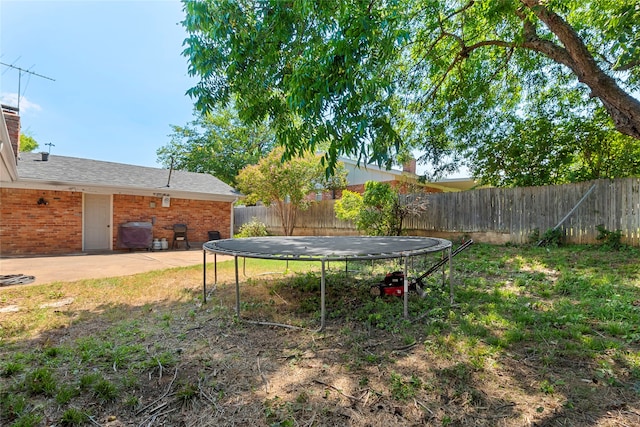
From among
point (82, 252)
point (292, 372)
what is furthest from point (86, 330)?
point (82, 252)

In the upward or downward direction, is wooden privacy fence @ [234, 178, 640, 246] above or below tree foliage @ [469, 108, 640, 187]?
below

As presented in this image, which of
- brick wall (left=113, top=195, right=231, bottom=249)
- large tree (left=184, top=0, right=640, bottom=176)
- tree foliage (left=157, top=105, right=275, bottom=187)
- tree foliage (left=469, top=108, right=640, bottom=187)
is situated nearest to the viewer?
large tree (left=184, top=0, right=640, bottom=176)

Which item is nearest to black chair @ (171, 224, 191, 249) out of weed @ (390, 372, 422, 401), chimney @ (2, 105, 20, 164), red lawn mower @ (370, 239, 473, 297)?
chimney @ (2, 105, 20, 164)

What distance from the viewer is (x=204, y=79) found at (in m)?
4.23

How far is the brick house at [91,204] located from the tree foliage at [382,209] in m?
6.26

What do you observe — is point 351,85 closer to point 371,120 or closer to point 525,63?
point 371,120

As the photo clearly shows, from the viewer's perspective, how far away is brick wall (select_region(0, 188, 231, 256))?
28.2ft

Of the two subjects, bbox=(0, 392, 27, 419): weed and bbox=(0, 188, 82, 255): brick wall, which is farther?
bbox=(0, 188, 82, 255): brick wall

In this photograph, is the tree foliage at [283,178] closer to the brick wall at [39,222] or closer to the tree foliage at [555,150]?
the brick wall at [39,222]

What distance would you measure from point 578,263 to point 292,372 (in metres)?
5.93

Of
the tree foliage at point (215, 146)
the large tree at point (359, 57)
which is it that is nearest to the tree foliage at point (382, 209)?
the large tree at point (359, 57)

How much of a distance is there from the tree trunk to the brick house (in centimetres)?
1053

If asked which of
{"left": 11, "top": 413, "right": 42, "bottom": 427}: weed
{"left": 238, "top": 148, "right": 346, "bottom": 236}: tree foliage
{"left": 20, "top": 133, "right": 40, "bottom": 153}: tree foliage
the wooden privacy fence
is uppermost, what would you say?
{"left": 20, "top": 133, "right": 40, "bottom": 153}: tree foliage

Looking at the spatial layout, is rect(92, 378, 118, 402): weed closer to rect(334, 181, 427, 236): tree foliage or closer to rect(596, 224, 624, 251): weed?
rect(334, 181, 427, 236): tree foliage
